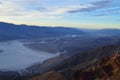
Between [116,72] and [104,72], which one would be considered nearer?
[116,72]

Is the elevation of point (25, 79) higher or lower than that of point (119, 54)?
lower

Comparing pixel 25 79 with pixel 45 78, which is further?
pixel 25 79

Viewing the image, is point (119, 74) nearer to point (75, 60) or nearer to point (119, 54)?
point (119, 54)

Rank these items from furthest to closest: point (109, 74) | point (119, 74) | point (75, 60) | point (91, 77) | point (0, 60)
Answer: point (0, 60), point (75, 60), point (91, 77), point (109, 74), point (119, 74)

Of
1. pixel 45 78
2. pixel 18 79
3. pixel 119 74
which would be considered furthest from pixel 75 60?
pixel 119 74

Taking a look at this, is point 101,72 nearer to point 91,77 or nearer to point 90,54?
point 91,77

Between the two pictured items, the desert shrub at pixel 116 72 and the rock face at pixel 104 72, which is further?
the rock face at pixel 104 72

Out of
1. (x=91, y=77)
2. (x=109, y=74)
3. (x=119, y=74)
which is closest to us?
A: (x=119, y=74)

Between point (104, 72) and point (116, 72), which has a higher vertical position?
point (116, 72)

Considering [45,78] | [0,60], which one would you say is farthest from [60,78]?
[0,60]

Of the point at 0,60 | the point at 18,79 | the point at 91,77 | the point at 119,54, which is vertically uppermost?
the point at 119,54

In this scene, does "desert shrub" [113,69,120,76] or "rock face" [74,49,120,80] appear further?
"rock face" [74,49,120,80]
